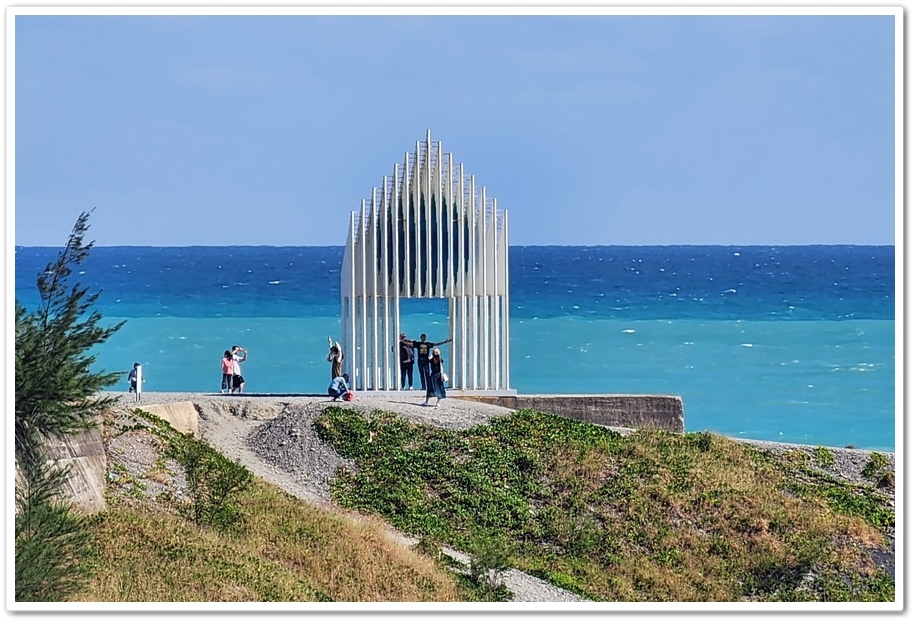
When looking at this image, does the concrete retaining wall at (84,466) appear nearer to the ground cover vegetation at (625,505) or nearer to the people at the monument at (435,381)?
the ground cover vegetation at (625,505)

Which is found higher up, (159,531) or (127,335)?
(127,335)

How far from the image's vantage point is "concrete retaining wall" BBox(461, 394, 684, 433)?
2583 centimetres

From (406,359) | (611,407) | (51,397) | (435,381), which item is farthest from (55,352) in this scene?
(611,407)

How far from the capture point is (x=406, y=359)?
2623 centimetres

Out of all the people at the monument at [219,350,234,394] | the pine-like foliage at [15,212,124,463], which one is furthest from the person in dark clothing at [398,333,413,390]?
the pine-like foliage at [15,212,124,463]

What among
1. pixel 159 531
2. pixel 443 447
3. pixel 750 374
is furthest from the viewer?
pixel 750 374

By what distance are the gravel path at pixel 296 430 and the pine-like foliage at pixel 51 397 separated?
6358 millimetres

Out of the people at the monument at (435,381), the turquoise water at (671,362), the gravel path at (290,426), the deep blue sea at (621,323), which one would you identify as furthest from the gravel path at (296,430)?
the turquoise water at (671,362)

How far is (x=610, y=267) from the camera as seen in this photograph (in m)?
99.8

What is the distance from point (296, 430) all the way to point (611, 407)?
5293 mm

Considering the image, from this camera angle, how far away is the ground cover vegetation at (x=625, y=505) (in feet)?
66.1
